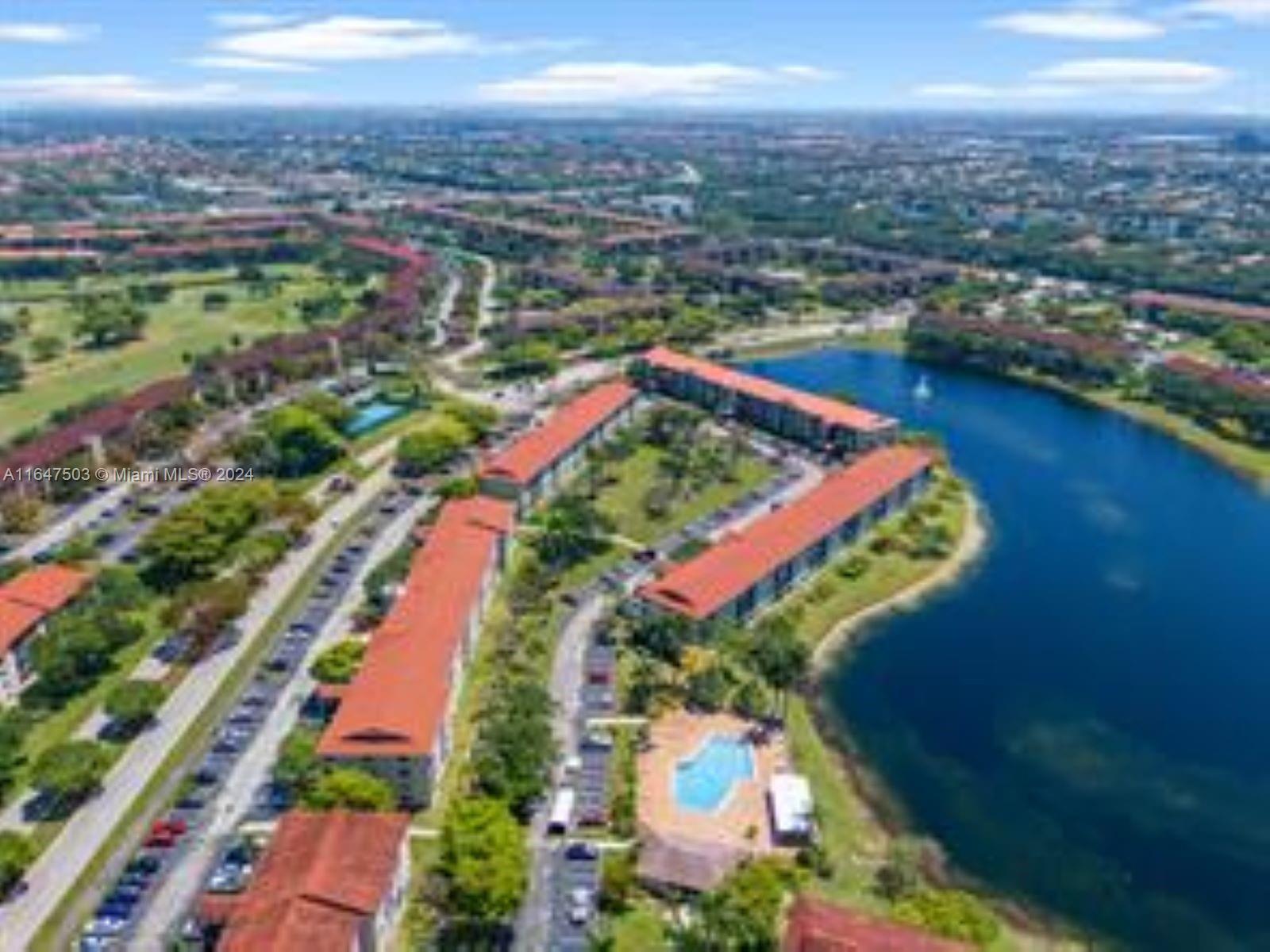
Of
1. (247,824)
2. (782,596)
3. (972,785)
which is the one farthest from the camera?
(782,596)

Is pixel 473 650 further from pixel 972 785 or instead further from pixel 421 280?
pixel 421 280

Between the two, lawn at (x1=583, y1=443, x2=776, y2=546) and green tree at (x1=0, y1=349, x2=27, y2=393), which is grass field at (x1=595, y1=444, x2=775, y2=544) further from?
green tree at (x1=0, y1=349, x2=27, y2=393)

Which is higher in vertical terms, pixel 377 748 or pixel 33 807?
pixel 377 748

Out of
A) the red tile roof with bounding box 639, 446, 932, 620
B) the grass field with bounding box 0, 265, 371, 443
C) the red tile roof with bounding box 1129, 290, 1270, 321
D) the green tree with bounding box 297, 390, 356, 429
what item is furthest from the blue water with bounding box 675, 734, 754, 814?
the red tile roof with bounding box 1129, 290, 1270, 321

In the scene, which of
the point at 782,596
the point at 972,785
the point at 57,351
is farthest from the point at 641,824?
the point at 57,351

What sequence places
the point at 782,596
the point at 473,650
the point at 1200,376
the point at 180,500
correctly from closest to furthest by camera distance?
the point at 473,650, the point at 782,596, the point at 180,500, the point at 1200,376

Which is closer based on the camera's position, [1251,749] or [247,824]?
[247,824]
